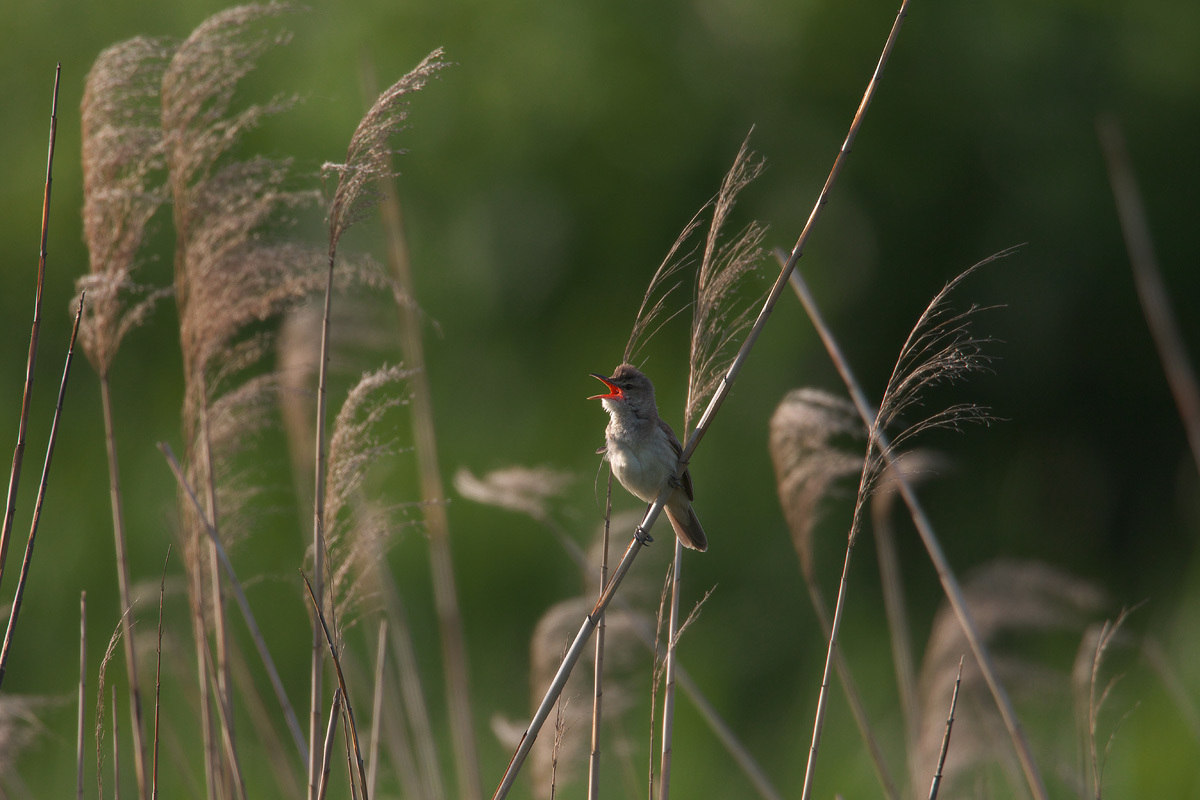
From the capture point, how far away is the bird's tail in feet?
8.96

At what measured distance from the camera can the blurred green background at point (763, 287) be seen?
5.21 meters

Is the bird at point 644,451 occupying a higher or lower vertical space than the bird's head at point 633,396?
lower

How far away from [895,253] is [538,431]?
88.8 inches

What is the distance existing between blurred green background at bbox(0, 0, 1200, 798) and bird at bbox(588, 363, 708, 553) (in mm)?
1777

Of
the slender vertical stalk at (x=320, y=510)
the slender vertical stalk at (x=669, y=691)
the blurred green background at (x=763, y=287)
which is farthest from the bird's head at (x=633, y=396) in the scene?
the blurred green background at (x=763, y=287)

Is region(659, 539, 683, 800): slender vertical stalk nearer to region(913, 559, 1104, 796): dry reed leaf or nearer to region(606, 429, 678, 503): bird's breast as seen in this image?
region(606, 429, 678, 503): bird's breast

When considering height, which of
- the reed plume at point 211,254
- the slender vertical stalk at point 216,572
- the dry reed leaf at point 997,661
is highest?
the reed plume at point 211,254

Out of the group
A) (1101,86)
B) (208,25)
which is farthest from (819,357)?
(208,25)

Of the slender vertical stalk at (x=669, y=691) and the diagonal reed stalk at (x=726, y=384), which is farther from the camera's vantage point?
the slender vertical stalk at (x=669, y=691)

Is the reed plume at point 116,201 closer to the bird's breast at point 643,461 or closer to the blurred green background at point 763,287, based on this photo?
the bird's breast at point 643,461

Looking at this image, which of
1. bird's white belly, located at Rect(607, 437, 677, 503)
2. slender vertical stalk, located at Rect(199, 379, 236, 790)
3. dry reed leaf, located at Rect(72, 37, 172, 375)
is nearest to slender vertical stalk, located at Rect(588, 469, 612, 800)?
bird's white belly, located at Rect(607, 437, 677, 503)

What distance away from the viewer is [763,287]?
5523 mm

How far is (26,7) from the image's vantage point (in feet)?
25.5

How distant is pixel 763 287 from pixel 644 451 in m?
3.03
